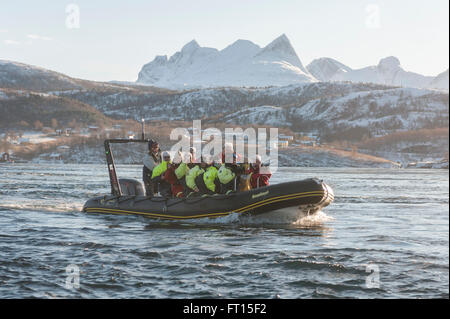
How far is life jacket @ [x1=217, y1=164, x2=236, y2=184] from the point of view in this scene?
1755cm

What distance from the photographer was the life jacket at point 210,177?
17.9m

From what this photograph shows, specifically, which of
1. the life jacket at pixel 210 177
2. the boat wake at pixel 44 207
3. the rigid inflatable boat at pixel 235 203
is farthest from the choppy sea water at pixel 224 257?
the boat wake at pixel 44 207

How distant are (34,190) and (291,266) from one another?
2366 centimetres

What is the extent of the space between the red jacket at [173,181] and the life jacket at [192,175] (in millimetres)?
598

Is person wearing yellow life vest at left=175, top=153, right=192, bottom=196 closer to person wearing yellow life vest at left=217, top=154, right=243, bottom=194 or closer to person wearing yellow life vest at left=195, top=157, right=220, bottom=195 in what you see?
person wearing yellow life vest at left=195, top=157, right=220, bottom=195

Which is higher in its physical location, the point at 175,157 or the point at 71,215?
the point at 175,157

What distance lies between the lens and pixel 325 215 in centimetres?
2045

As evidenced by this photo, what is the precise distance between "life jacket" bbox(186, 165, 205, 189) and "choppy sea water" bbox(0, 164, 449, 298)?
4.26ft

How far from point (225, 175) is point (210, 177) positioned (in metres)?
0.59

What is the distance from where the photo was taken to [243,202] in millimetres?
17078

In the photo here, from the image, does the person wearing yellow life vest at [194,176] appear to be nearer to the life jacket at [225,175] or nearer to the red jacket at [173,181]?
the red jacket at [173,181]

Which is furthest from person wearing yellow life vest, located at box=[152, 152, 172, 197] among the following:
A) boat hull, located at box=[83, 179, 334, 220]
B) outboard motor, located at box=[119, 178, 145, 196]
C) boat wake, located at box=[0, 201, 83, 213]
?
boat wake, located at box=[0, 201, 83, 213]
